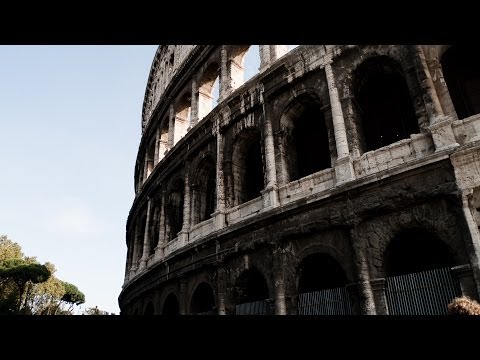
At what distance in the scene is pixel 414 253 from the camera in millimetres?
6297

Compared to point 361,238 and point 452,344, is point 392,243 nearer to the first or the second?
point 361,238

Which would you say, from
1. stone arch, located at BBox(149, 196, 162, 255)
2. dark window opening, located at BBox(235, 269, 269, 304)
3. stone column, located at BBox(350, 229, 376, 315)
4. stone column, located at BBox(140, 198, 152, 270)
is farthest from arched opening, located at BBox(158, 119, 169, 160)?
stone column, located at BBox(350, 229, 376, 315)

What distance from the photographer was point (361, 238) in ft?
20.7

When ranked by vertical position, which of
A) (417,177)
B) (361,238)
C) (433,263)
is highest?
(417,177)

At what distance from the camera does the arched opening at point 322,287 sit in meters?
6.36

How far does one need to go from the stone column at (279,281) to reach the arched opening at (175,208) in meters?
5.27

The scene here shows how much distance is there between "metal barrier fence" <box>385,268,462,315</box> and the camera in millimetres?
5332

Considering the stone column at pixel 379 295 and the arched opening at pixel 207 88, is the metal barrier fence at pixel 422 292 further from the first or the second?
the arched opening at pixel 207 88

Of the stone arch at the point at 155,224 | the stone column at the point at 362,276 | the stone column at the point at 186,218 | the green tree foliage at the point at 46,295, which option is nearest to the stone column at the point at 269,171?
the stone column at the point at 362,276

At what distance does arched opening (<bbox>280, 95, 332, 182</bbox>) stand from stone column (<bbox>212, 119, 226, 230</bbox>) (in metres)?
1.96

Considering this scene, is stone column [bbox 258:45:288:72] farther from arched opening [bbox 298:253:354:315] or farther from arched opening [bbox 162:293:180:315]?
arched opening [bbox 162:293:180:315]

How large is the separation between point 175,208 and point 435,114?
8.26m
